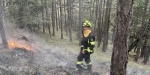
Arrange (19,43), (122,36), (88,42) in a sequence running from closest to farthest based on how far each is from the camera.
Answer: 1. (122,36)
2. (88,42)
3. (19,43)

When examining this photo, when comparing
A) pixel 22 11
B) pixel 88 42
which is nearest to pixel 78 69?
pixel 88 42

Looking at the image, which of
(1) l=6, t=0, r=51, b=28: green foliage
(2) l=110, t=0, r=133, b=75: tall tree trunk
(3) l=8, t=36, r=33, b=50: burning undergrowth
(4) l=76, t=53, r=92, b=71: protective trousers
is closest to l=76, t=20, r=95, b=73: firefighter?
(4) l=76, t=53, r=92, b=71: protective trousers

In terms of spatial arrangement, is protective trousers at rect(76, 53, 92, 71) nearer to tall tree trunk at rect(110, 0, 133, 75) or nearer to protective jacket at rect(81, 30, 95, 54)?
protective jacket at rect(81, 30, 95, 54)

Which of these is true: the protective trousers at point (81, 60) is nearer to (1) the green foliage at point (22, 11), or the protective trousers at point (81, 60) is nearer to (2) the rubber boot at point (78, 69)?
(2) the rubber boot at point (78, 69)

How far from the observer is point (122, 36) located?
4.42 metres

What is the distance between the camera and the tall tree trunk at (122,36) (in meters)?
4.31

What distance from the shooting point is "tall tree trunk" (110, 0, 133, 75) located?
4309 millimetres

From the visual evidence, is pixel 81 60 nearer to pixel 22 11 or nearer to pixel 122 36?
pixel 122 36

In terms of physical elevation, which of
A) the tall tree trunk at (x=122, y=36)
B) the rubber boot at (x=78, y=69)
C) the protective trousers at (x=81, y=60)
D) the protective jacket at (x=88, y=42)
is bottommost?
the rubber boot at (x=78, y=69)

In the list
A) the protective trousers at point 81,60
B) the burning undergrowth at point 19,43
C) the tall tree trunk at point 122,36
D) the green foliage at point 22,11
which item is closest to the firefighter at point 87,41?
the protective trousers at point 81,60

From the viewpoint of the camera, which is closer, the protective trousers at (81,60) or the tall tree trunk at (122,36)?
the tall tree trunk at (122,36)

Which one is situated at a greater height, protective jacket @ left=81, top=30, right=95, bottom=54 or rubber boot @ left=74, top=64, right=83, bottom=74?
protective jacket @ left=81, top=30, right=95, bottom=54

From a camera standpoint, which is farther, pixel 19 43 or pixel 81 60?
pixel 19 43

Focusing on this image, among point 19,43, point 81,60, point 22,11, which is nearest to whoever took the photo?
point 81,60
